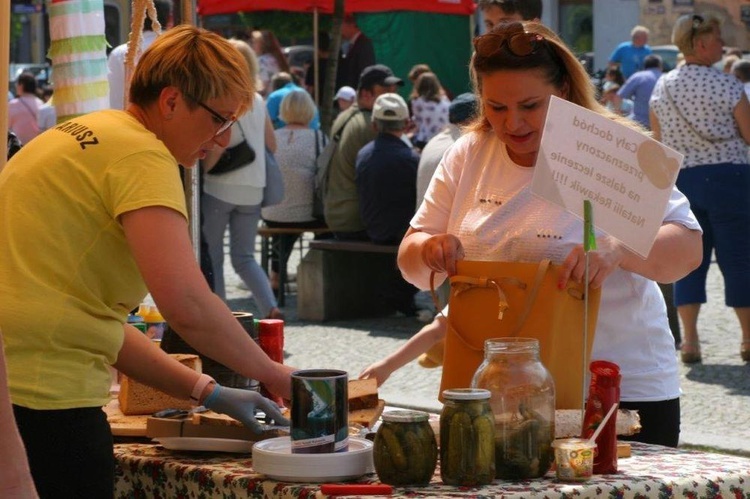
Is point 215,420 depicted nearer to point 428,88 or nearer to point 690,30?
point 690,30

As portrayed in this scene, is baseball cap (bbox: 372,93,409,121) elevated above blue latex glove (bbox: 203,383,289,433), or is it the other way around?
baseball cap (bbox: 372,93,409,121)

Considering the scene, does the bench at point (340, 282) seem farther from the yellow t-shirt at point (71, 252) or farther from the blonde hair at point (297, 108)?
the yellow t-shirt at point (71, 252)

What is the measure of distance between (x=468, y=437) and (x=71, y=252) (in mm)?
790

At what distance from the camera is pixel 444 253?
112 inches

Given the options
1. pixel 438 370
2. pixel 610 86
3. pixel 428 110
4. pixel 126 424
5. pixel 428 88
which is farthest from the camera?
pixel 610 86

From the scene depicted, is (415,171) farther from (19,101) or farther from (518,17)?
(19,101)

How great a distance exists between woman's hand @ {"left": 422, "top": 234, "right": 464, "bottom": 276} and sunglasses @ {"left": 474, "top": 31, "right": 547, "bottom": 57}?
0.40 metres

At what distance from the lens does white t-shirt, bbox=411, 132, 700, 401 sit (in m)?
2.90

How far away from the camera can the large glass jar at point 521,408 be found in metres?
2.48

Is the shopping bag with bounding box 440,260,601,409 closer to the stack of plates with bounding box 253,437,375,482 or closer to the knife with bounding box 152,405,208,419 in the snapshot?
the stack of plates with bounding box 253,437,375,482

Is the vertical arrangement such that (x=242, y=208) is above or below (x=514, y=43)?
below

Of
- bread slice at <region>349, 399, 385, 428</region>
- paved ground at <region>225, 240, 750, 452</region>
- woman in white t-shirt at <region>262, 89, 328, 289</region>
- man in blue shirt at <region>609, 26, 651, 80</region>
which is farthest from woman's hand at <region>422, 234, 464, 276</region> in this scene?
man in blue shirt at <region>609, 26, 651, 80</region>

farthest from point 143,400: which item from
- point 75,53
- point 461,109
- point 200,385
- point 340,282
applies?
point 340,282

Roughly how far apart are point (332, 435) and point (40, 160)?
75 centimetres
